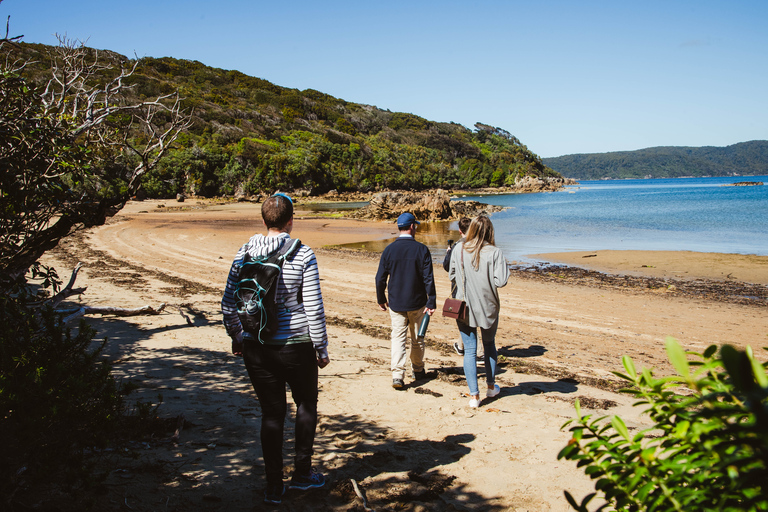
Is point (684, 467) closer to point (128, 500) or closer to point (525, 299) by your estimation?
point (128, 500)

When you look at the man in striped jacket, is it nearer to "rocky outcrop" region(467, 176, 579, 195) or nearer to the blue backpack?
the blue backpack

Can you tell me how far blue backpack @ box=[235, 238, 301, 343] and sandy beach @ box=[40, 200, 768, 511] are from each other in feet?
3.63

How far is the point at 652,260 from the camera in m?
17.9

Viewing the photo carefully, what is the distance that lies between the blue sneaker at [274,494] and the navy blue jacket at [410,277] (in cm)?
259

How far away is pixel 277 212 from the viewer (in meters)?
2.97

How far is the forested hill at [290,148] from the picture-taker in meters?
58.2

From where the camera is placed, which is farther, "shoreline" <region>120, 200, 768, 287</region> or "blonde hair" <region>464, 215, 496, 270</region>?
"shoreline" <region>120, 200, 768, 287</region>

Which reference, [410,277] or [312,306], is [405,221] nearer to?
[410,277]

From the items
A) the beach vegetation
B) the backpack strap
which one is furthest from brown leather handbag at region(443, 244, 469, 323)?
the beach vegetation

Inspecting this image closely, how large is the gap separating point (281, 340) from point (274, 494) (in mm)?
965

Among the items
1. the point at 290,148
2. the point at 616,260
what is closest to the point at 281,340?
the point at 616,260

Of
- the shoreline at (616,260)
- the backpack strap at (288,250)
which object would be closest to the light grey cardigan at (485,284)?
the backpack strap at (288,250)

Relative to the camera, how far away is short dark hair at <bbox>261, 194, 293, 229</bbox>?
297cm

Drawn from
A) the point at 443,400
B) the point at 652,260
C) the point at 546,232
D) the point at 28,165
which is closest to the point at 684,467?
the point at 443,400
